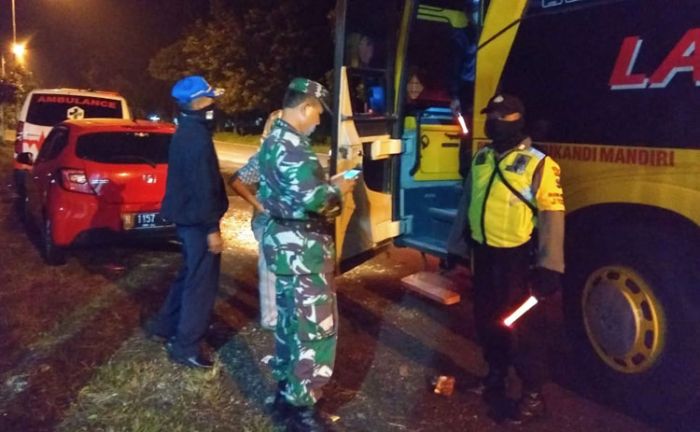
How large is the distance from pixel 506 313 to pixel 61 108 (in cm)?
882

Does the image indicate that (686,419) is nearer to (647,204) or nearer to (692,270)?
(692,270)

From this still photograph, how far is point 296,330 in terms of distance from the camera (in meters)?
3.97

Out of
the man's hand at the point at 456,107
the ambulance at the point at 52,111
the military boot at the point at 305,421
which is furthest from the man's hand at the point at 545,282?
the ambulance at the point at 52,111

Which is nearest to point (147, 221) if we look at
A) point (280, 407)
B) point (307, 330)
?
point (280, 407)

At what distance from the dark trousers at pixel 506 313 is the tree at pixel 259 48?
2489cm

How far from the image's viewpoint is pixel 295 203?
149 inches

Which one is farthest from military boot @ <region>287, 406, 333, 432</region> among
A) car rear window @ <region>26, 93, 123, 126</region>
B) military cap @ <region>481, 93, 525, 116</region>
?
car rear window @ <region>26, 93, 123, 126</region>

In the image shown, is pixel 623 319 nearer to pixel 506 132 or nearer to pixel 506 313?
pixel 506 313

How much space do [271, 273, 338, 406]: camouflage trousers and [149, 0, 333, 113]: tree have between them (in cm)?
2528

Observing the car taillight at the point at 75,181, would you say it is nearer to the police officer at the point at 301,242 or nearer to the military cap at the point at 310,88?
the police officer at the point at 301,242

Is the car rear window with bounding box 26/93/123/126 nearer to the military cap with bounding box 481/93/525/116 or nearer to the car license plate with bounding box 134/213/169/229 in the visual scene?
the car license plate with bounding box 134/213/169/229

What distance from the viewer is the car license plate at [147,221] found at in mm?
7547

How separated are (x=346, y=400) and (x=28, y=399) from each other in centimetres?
187

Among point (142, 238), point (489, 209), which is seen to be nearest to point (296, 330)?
point (489, 209)
